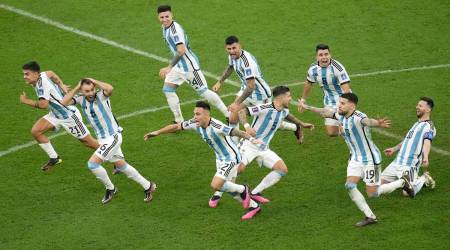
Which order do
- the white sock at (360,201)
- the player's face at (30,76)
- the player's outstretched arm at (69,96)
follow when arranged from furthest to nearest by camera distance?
the player's face at (30,76)
the player's outstretched arm at (69,96)
the white sock at (360,201)

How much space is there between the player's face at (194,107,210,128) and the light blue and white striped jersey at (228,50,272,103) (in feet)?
7.69

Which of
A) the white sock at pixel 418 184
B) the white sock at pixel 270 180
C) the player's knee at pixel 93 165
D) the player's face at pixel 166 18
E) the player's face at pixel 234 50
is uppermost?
the player's face at pixel 166 18

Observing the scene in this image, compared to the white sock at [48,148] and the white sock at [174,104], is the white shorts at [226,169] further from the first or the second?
the white sock at [48,148]

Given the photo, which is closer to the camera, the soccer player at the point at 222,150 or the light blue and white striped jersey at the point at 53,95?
the soccer player at the point at 222,150

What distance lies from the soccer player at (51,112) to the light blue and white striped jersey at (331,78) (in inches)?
163

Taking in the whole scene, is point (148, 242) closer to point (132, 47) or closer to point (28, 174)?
point (28, 174)

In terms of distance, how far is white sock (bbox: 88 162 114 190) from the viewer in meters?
14.6

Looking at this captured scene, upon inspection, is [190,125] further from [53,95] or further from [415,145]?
[415,145]

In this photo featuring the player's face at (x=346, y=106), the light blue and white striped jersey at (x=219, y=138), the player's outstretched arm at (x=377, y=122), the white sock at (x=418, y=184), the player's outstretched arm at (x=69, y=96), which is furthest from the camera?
the player's outstretched arm at (x=69, y=96)

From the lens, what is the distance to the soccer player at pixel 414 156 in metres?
14.4

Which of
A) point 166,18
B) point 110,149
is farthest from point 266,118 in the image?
point 166,18

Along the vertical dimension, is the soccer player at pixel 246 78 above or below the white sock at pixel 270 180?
above

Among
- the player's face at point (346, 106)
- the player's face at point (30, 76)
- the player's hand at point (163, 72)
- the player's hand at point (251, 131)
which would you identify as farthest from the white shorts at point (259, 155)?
the player's face at point (30, 76)

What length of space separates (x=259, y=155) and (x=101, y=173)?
2.58m
